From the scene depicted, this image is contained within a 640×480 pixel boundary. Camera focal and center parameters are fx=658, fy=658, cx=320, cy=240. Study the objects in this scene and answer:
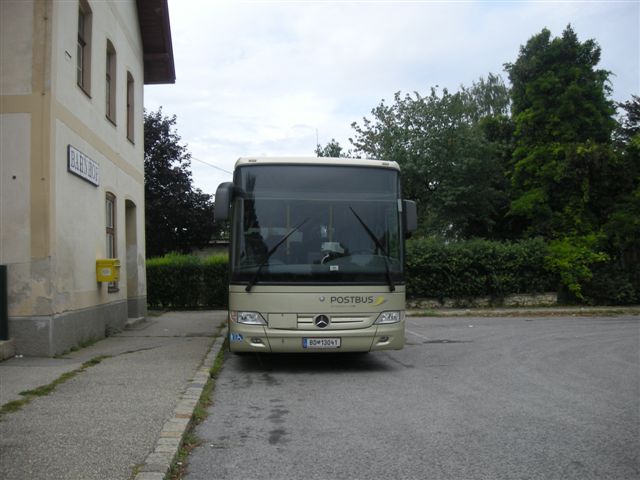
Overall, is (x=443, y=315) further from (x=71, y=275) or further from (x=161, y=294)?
(x=71, y=275)

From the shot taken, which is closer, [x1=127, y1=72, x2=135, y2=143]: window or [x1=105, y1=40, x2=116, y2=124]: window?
[x1=105, y1=40, x2=116, y2=124]: window

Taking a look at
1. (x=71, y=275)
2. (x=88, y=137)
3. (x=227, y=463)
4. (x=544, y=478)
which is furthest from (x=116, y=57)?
(x=544, y=478)

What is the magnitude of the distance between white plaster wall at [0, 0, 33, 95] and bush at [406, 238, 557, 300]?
48.2ft

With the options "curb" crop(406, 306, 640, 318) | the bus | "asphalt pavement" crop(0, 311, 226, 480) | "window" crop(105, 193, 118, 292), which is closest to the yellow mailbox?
"asphalt pavement" crop(0, 311, 226, 480)

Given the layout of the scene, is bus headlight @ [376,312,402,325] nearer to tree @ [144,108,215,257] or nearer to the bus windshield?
the bus windshield

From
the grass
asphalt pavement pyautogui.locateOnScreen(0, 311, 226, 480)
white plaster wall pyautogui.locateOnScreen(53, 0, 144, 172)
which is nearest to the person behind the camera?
asphalt pavement pyautogui.locateOnScreen(0, 311, 226, 480)

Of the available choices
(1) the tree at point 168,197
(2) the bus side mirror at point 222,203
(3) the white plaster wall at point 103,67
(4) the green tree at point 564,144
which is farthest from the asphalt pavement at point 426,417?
(1) the tree at point 168,197

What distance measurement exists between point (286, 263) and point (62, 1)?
19.2 feet

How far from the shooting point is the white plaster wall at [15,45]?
1009 cm

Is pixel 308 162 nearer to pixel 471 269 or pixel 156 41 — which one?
pixel 156 41

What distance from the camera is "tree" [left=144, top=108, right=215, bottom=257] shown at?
3553 cm

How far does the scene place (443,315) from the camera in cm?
2116

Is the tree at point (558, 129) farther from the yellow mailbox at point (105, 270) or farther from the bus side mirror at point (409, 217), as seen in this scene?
the yellow mailbox at point (105, 270)

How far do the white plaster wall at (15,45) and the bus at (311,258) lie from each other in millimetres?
3786
